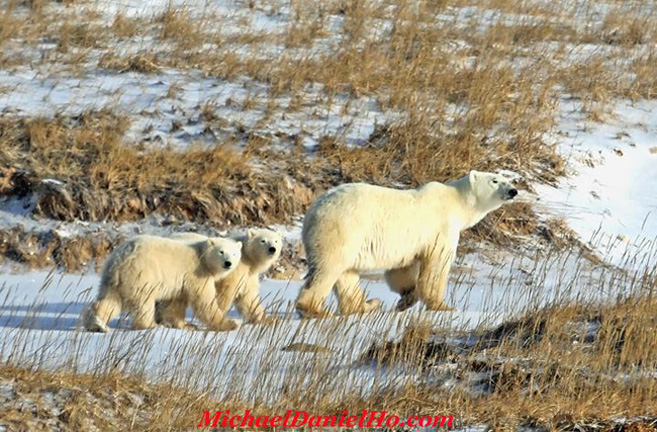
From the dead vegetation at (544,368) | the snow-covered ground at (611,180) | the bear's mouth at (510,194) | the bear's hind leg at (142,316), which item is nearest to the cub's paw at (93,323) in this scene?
the bear's hind leg at (142,316)

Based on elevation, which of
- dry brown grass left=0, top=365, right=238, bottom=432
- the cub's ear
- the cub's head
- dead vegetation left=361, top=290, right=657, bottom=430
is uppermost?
dry brown grass left=0, top=365, right=238, bottom=432

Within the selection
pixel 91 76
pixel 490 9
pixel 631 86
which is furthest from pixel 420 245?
pixel 490 9

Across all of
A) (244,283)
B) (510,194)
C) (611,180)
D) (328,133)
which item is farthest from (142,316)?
(611,180)

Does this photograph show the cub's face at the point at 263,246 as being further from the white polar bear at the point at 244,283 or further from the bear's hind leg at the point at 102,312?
the bear's hind leg at the point at 102,312

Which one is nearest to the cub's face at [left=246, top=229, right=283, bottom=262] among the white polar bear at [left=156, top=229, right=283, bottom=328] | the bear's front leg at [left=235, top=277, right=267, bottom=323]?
the white polar bear at [left=156, top=229, right=283, bottom=328]

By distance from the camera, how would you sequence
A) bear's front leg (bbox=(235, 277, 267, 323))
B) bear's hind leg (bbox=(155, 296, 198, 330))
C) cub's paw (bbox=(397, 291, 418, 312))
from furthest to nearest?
1. cub's paw (bbox=(397, 291, 418, 312))
2. bear's front leg (bbox=(235, 277, 267, 323))
3. bear's hind leg (bbox=(155, 296, 198, 330))

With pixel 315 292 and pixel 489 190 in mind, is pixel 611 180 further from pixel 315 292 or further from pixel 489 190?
pixel 315 292

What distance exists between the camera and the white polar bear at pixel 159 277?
8.16 metres

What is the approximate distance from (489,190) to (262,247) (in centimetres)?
214

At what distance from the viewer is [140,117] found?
13.1 meters

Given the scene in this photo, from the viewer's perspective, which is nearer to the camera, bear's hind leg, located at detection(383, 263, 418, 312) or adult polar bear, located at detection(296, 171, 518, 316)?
adult polar bear, located at detection(296, 171, 518, 316)

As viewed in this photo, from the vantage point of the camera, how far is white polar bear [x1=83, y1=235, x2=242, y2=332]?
816cm

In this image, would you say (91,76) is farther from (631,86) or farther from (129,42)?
(631,86)

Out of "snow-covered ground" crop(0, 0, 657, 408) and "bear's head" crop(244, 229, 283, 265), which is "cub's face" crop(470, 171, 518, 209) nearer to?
"snow-covered ground" crop(0, 0, 657, 408)
